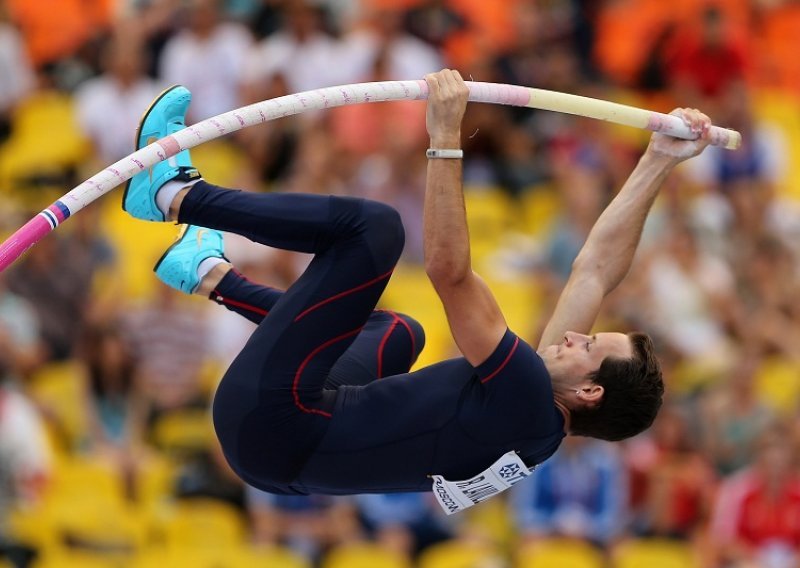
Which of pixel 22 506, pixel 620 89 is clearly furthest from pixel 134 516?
pixel 620 89

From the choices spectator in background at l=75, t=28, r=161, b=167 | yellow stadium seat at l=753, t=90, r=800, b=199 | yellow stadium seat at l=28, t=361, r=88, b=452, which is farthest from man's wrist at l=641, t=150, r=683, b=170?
yellow stadium seat at l=753, t=90, r=800, b=199

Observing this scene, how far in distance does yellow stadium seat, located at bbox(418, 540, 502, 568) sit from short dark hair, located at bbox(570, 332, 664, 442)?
12.2ft

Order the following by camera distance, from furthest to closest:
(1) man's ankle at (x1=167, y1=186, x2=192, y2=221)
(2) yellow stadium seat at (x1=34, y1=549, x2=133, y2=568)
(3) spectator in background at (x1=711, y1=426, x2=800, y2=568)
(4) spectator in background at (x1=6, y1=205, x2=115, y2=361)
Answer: (4) spectator in background at (x1=6, y1=205, x2=115, y2=361)
(3) spectator in background at (x1=711, y1=426, x2=800, y2=568)
(2) yellow stadium seat at (x1=34, y1=549, x2=133, y2=568)
(1) man's ankle at (x1=167, y1=186, x2=192, y2=221)

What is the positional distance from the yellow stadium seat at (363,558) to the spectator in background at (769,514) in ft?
7.08

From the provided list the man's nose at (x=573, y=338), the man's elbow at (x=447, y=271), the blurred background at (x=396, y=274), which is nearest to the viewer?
the man's elbow at (x=447, y=271)

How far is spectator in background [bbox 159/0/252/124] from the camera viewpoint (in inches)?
521

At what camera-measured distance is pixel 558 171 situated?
43.0 feet

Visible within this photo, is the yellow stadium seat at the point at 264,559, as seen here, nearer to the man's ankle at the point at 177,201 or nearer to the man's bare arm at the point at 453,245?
the man's ankle at the point at 177,201

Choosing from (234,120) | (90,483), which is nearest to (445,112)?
(234,120)

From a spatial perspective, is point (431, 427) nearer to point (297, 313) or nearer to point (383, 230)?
point (297, 313)

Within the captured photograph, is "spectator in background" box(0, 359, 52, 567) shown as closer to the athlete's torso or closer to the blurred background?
the blurred background

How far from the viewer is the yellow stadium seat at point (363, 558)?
10312 millimetres

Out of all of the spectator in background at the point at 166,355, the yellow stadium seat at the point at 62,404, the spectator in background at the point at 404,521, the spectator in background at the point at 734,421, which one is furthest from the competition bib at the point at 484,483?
the yellow stadium seat at the point at 62,404

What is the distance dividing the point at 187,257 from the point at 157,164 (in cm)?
61
